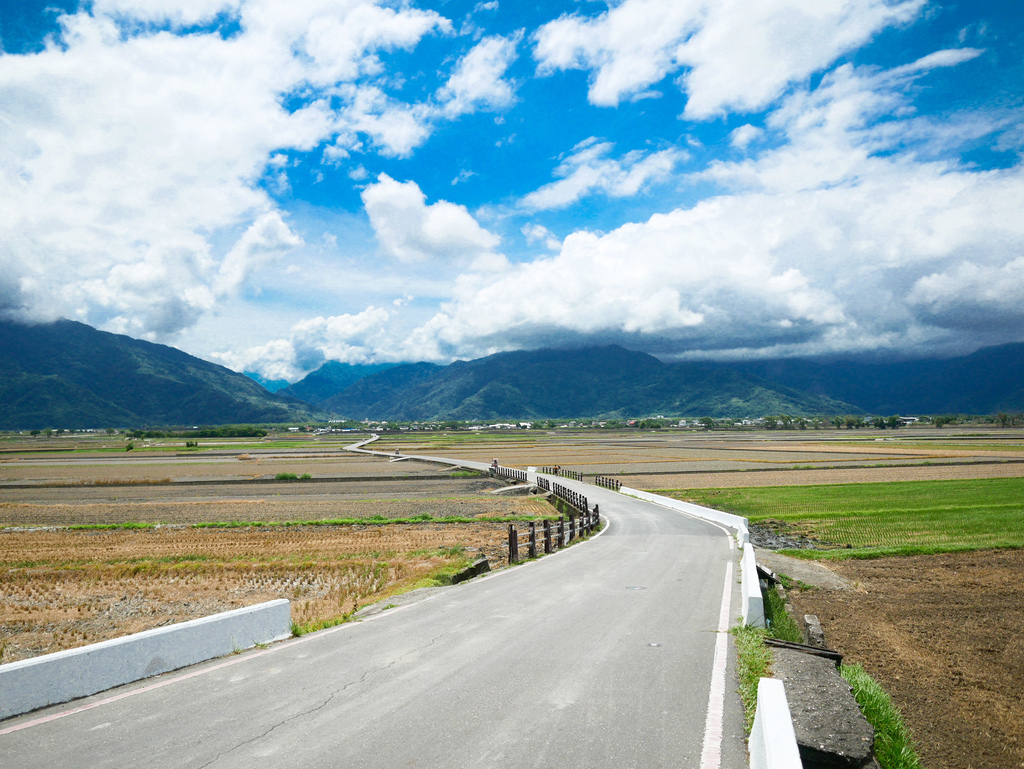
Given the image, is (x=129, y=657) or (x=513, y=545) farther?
(x=513, y=545)

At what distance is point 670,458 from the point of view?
80188mm

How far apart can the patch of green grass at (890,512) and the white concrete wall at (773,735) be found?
16918 millimetres

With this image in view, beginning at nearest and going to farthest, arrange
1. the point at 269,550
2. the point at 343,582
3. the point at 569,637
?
the point at 569,637, the point at 343,582, the point at 269,550

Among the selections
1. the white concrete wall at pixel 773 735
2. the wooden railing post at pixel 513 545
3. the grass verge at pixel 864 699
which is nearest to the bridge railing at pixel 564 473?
the wooden railing post at pixel 513 545

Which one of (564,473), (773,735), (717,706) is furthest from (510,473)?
(773,735)

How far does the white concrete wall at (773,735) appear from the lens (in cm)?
377

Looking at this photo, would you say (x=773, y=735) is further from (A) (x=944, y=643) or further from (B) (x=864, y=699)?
(A) (x=944, y=643)

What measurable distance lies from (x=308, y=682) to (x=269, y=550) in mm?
17928

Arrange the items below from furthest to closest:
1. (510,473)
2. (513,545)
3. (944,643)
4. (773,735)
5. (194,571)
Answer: (510,473) < (194,571) < (513,545) < (944,643) < (773,735)

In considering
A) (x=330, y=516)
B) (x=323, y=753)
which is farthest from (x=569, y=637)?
(x=330, y=516)

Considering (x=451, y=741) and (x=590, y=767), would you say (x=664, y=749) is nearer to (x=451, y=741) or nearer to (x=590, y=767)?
(x=590, y=767)

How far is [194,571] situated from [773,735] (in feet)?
62.9

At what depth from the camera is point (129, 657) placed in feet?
22.1

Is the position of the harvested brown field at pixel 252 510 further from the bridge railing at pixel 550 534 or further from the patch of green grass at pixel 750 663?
the patch of green grass at pixel 750 663
